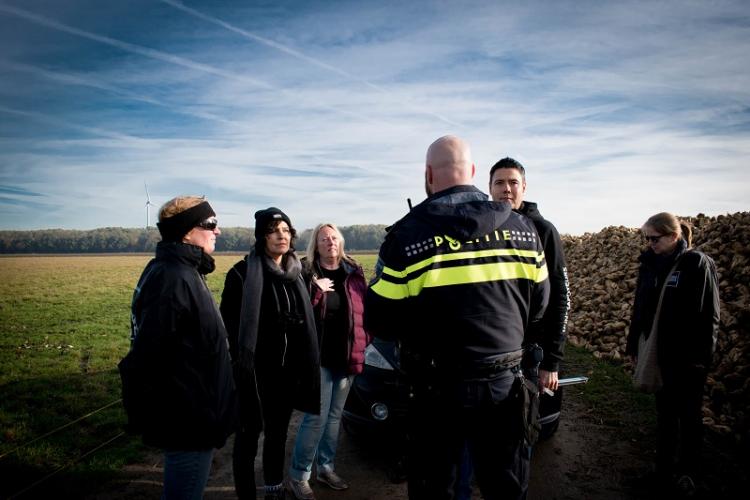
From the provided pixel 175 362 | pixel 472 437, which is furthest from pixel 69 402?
pixel 472 437

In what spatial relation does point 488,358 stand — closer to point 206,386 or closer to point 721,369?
point 206,386

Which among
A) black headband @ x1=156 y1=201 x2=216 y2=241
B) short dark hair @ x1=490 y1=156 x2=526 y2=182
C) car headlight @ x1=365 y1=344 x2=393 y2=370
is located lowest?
car headlight @ x1=365 y1=344 x2=393 y2=370

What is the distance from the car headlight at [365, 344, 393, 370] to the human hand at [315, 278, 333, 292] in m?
0.70

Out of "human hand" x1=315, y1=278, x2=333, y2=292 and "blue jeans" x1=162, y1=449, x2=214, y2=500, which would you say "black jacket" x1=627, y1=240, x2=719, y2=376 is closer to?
"human hand" x1=315, y1=278, x2=333, y2=292

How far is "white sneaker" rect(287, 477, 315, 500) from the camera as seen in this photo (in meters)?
3.70

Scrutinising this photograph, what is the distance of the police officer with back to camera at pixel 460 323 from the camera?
2.26 metres

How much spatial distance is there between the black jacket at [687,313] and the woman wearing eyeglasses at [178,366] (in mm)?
3583

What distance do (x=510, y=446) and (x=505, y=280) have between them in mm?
875

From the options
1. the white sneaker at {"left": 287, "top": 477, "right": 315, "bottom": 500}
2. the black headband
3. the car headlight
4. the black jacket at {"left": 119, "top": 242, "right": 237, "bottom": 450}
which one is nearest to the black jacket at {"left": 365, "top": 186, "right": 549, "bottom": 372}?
the black jacket at {"left": 119, "top": 242, "right": 237, "bottom": 450}

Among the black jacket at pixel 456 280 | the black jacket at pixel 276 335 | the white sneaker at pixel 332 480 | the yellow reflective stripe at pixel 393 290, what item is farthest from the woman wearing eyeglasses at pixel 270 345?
the yellow reflective stripe at pixel 393 290

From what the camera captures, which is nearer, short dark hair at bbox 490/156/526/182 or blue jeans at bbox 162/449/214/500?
blue jeans at bbox 162/449/214/500

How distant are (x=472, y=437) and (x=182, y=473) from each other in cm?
162

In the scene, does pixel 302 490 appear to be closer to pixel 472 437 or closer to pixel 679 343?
pixel 472 437

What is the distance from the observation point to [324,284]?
13.4 feet
